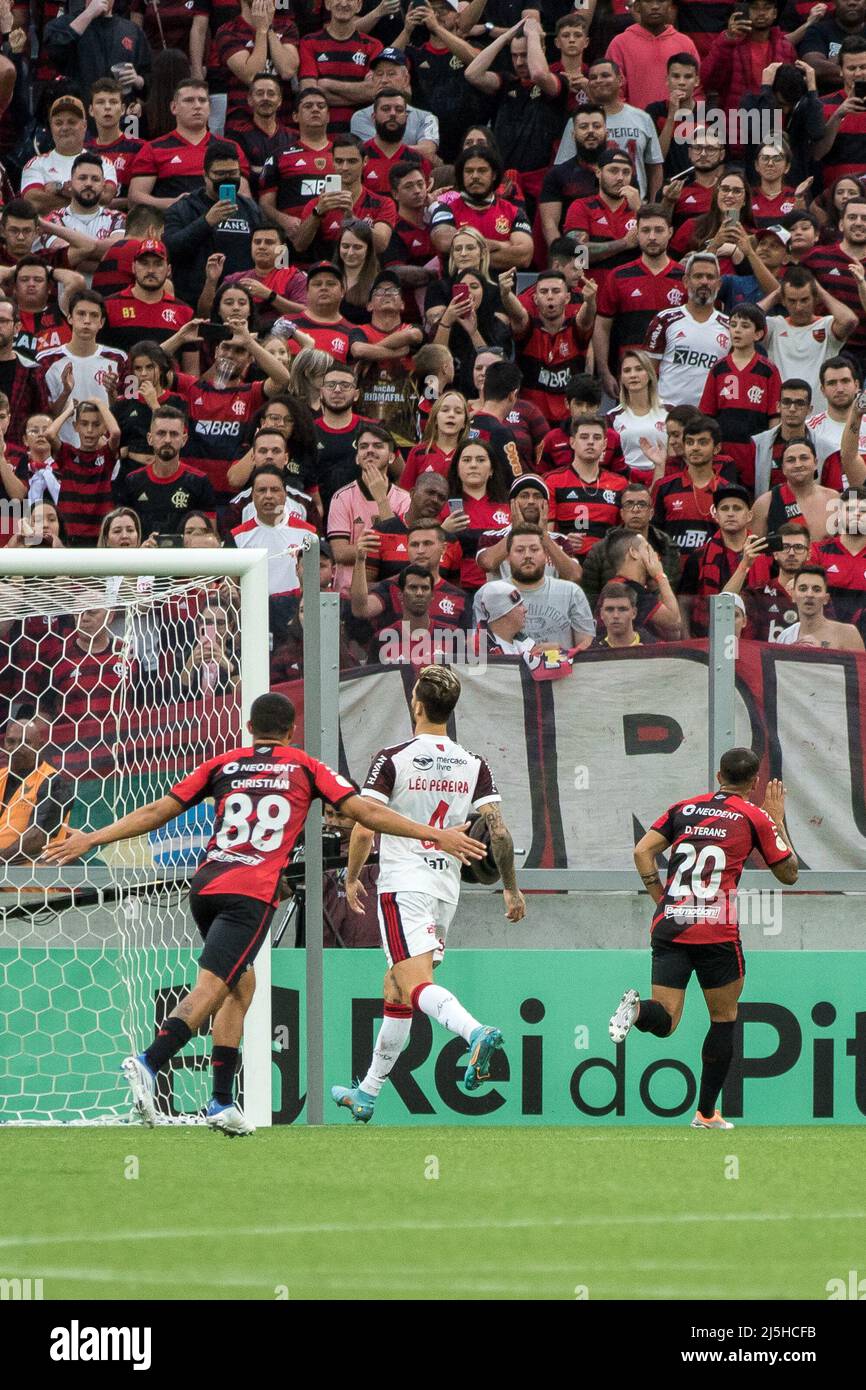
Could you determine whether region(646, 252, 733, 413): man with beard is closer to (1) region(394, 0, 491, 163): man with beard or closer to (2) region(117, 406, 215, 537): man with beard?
(1) region(394, 0, 491, 163): man with beard

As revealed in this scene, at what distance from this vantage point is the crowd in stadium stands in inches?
418

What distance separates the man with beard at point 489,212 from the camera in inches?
553

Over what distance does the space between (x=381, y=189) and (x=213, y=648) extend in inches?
242

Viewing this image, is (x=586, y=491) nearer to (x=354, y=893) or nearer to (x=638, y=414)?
(x=638, y=414)

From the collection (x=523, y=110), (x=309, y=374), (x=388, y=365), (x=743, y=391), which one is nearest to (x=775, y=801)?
(x=743, y=391)

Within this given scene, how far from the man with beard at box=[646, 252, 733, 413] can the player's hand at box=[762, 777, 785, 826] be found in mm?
4200

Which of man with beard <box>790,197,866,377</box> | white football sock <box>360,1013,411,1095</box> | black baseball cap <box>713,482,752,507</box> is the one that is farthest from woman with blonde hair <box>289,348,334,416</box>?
white football sock <box>360,1013,411,1095</box>

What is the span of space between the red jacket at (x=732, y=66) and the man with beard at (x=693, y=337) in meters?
2.57

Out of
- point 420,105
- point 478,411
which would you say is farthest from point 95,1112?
point 420,105

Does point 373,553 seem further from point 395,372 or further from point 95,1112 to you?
point 95,1112

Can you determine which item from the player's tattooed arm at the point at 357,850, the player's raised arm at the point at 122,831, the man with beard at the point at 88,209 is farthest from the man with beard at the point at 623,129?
the player's raised arm at the point at 122,831

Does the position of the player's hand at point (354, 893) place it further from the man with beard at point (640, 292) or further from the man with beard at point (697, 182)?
the man with beard at point (697, 182)

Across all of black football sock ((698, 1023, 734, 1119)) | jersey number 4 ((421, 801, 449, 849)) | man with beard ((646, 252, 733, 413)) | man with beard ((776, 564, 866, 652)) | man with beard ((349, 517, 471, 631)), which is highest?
man with beard ((646, 252, 733, 413))

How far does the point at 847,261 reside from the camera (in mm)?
Answer: 13844
